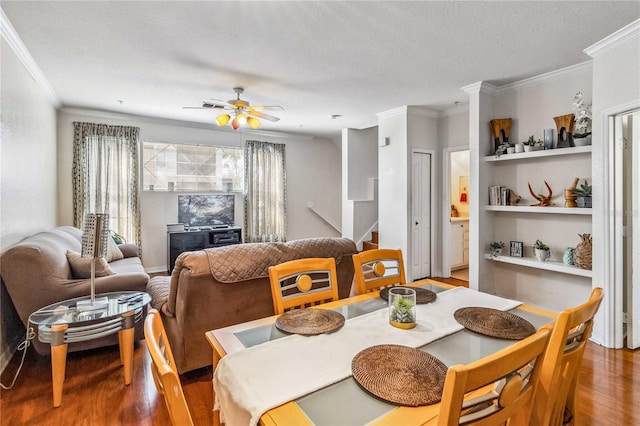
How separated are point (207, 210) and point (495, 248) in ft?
15.8

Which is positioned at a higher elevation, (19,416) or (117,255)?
(117,255)

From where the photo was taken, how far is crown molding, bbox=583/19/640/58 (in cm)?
251

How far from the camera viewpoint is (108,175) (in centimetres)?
511

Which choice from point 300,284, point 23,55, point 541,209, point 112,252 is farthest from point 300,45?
point 112,252

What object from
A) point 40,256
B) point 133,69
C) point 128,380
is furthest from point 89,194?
point 128,380

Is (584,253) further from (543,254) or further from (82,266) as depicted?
(82,266)

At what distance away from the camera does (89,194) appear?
499 cm

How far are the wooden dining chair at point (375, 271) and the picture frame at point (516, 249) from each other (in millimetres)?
2303

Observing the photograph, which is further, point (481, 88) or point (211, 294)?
point (481, 88)

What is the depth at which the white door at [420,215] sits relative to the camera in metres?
4.95

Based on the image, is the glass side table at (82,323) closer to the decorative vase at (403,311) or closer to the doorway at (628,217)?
the decorative vase at (403,311)

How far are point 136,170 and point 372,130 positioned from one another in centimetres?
443

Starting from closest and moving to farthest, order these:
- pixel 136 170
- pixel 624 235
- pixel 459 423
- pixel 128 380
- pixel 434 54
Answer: pixel 459 423
pixel 128 380
pixel 624 235
pixel 434 54
pixel 136 170

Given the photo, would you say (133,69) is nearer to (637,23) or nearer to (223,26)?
(223,26)
